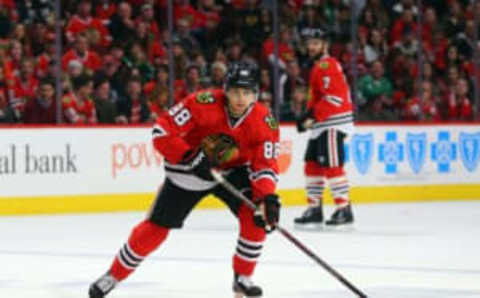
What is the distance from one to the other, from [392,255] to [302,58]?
5772mm

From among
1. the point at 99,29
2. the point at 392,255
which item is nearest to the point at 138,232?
the point at 392,255

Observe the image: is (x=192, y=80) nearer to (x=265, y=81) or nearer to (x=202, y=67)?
(x=202, y=67)

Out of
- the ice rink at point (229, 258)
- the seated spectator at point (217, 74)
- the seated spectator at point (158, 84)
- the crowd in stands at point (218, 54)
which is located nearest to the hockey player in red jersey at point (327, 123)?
the ice rink at point (229, 258)

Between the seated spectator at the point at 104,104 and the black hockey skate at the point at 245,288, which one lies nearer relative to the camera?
the black hockey skate at the point at 245,288

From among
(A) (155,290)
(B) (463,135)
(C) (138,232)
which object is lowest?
(B) (463,135)

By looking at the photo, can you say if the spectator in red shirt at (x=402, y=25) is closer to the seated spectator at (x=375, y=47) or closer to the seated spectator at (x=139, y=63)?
the seated spectator at (x=375, y=47)

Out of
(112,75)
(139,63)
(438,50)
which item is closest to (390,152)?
(438,50)

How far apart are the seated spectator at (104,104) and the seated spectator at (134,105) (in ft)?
0.41

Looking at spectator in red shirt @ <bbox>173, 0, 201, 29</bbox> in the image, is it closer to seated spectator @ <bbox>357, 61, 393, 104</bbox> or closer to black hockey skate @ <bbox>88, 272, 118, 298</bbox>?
seated spectator @ <bbox>357, 61, 393, 104</bbox>

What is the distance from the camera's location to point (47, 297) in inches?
235

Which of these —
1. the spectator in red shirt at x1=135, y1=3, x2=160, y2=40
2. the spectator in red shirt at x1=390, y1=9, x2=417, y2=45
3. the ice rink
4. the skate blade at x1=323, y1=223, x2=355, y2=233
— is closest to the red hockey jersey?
the skate blade at x1=323, y1=223, x2=355, y2=233

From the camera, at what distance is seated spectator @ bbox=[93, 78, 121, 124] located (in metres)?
11.7

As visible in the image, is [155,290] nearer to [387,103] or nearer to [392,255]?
[392,255]

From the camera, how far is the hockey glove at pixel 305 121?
9.68 m
